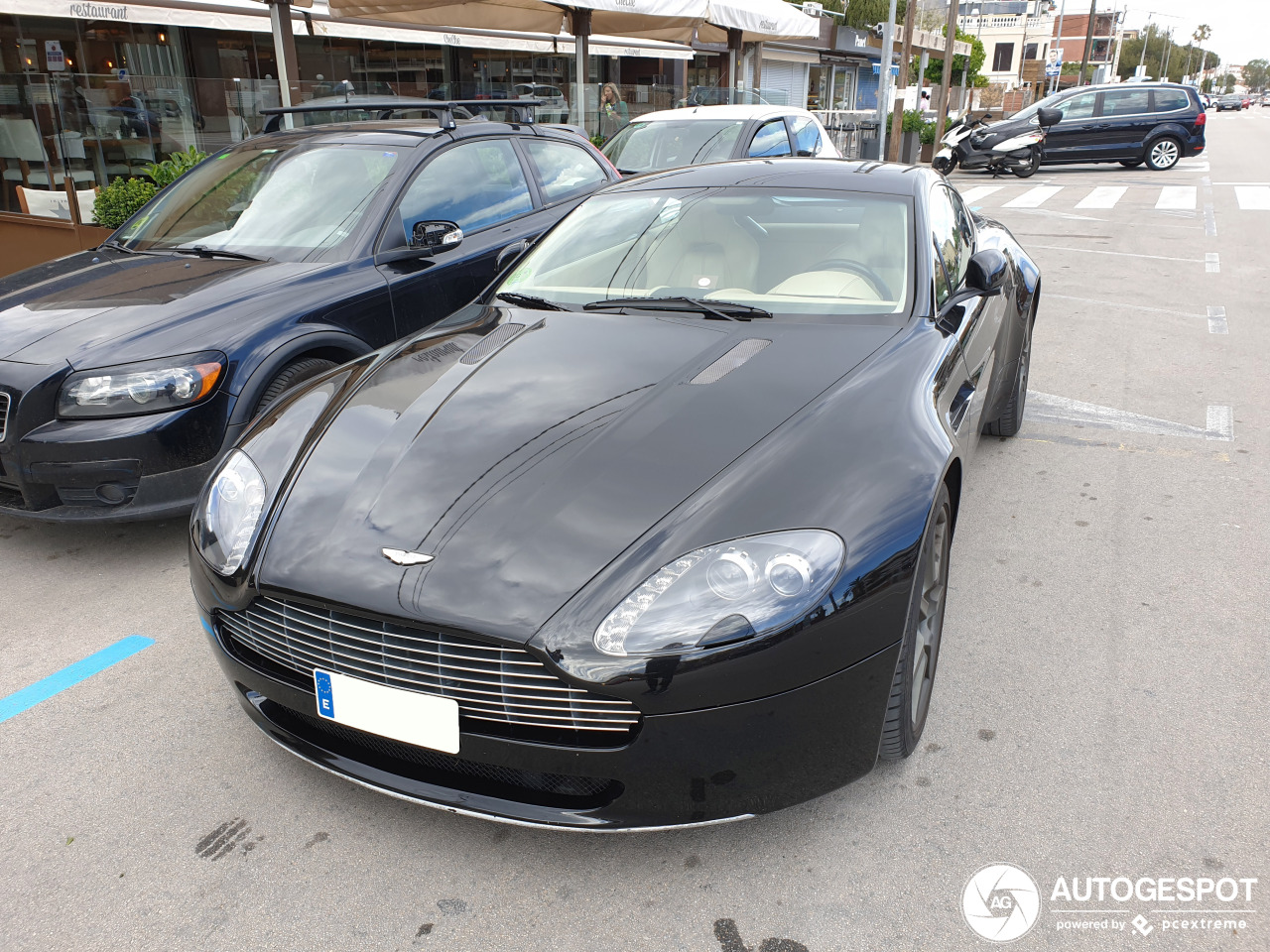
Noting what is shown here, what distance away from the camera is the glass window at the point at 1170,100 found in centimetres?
2045

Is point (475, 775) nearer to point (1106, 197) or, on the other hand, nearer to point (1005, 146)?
point (1106, 197)

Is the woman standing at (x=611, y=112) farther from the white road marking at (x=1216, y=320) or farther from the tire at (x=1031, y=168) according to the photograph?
the tire at (x=1031, y=168)

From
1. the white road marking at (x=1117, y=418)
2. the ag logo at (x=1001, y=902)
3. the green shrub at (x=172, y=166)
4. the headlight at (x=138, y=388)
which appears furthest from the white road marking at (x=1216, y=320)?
the green shrub at (x=172, y=166)

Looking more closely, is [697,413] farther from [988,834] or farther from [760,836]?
[988,834]

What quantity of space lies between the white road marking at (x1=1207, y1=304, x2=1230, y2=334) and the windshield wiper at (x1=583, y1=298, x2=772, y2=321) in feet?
19.0

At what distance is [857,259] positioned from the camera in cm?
332

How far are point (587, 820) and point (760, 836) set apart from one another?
51cm

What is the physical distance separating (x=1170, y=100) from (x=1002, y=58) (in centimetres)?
6697

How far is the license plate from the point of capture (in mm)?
2012

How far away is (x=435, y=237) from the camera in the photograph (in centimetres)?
455

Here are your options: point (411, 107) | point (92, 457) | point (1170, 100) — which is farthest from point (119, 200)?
point (1170, 100)

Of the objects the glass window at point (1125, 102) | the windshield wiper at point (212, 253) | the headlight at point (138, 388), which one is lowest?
the headlight at point (138, 388)

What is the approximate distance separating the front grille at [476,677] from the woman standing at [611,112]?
11885 mm
